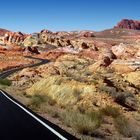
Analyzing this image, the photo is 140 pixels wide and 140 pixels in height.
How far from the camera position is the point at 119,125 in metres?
14.4

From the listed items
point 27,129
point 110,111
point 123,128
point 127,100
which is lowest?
point 127,100

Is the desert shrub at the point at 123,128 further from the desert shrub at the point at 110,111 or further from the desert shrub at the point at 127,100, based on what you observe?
the desert shrub at the point at 127,100

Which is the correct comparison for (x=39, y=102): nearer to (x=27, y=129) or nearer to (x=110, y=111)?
(x=110, y=111)

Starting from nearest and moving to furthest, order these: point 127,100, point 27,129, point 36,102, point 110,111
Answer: point 27,129
point 110,111
point 36,102
point 127,100

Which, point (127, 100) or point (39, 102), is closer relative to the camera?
point (39, 102)

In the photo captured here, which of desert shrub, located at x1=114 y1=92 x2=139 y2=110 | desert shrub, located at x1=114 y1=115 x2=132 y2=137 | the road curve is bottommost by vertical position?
desert shrub, located at x1=114 y1=92 x2=139 y2=110

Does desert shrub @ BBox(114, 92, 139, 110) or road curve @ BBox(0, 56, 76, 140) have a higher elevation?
road curve @ BBox(0, 56, 76, 140)

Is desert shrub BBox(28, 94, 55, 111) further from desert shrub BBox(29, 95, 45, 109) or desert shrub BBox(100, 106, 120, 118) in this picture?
desert shrub BBox(100, 106, 120, 118)

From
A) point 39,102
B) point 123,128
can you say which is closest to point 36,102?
point 39,102

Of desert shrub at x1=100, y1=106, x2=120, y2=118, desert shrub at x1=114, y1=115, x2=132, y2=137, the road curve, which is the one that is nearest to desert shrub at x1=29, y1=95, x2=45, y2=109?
desert shrub at x1=100, y1=106, x2=120, y2=118

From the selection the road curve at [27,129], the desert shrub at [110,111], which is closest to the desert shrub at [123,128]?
the road curve at [27,129]

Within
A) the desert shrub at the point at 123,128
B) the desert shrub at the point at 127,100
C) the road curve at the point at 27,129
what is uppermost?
the road curve at the point at 27,129

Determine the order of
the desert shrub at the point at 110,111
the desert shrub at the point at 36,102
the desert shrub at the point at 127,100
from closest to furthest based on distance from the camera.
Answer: the desert shrub at the point at 110,111
the desert shrub at the point at 36,102
the desert shrub at the point at 127,100

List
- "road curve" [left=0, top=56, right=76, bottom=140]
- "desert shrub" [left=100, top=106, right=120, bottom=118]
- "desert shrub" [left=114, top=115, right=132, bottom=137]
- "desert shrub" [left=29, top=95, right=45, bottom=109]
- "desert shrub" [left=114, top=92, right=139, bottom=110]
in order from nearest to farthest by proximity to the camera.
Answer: "road curve" [left=0, top=56, right=76, bottom=140] < "desert shrub" [left=114, top=115, right=132, bottom=137] < "desert shrub" [left=100, top=106, right=120, bottom=118] < "desert shrub" [left=29, top=95, right=45, bottom=109] < "desert shrub" [left=114, top=92, right=139, bottom=110]
